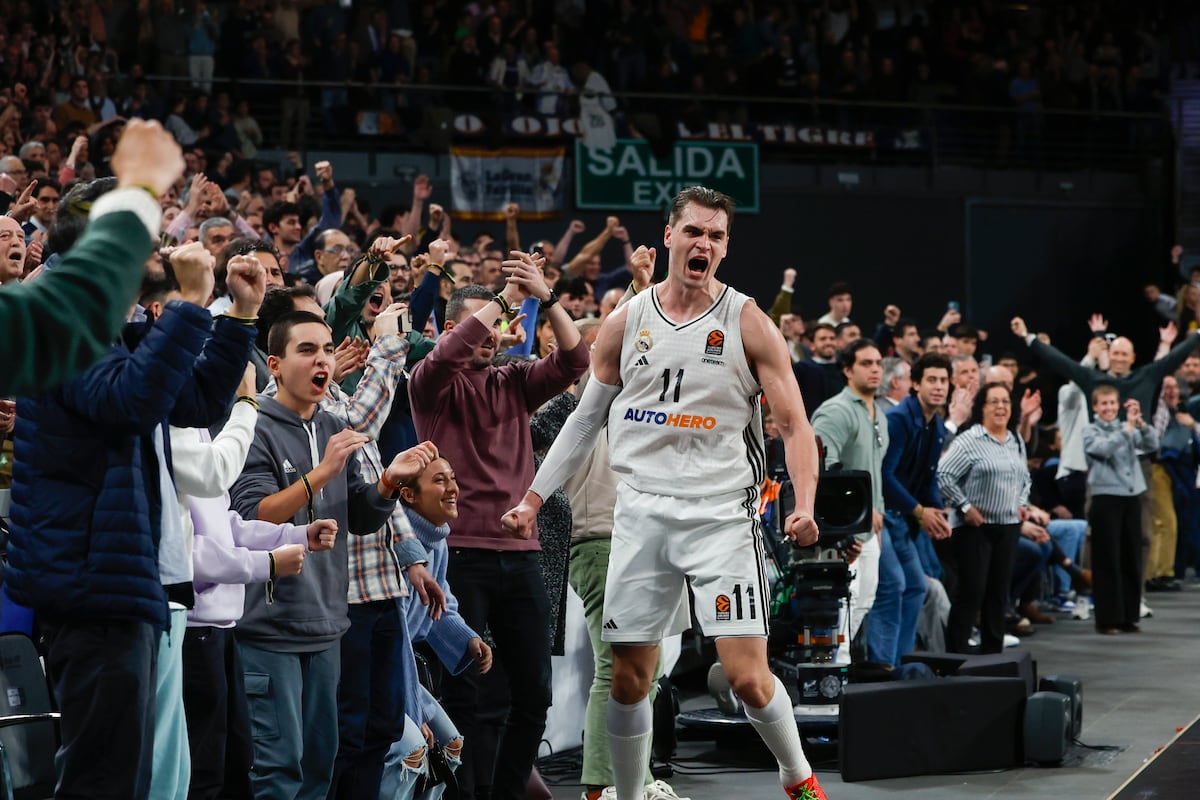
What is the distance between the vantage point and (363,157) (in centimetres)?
1781

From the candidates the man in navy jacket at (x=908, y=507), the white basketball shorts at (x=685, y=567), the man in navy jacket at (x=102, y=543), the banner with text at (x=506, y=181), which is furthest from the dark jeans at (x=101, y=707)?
the banner with text at (x=506, y=181)

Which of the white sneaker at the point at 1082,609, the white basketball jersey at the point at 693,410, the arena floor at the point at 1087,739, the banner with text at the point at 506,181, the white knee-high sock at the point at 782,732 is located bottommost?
the arena floor at the point at 1087,739

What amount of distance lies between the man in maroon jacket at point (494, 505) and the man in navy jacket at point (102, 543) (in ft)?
6.87

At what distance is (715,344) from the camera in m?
5.69

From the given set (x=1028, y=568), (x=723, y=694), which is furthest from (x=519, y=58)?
(x=723, y=694)

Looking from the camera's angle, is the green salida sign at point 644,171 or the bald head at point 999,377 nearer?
the bald head at point 999,377

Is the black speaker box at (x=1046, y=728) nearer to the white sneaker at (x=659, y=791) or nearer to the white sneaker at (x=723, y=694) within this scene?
the white sneaker at (x=723, y=694)

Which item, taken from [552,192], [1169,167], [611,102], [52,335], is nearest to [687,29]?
[611,102]

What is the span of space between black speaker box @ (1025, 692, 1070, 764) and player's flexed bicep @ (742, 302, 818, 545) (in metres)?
2.76

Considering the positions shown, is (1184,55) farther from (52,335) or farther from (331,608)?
(52,335)

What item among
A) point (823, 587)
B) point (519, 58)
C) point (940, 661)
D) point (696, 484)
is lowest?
point (940, 661)

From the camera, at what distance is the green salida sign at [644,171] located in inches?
742

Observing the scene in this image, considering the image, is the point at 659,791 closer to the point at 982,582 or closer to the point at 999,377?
the point at 982,582

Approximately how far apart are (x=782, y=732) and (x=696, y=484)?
900 millimetres
